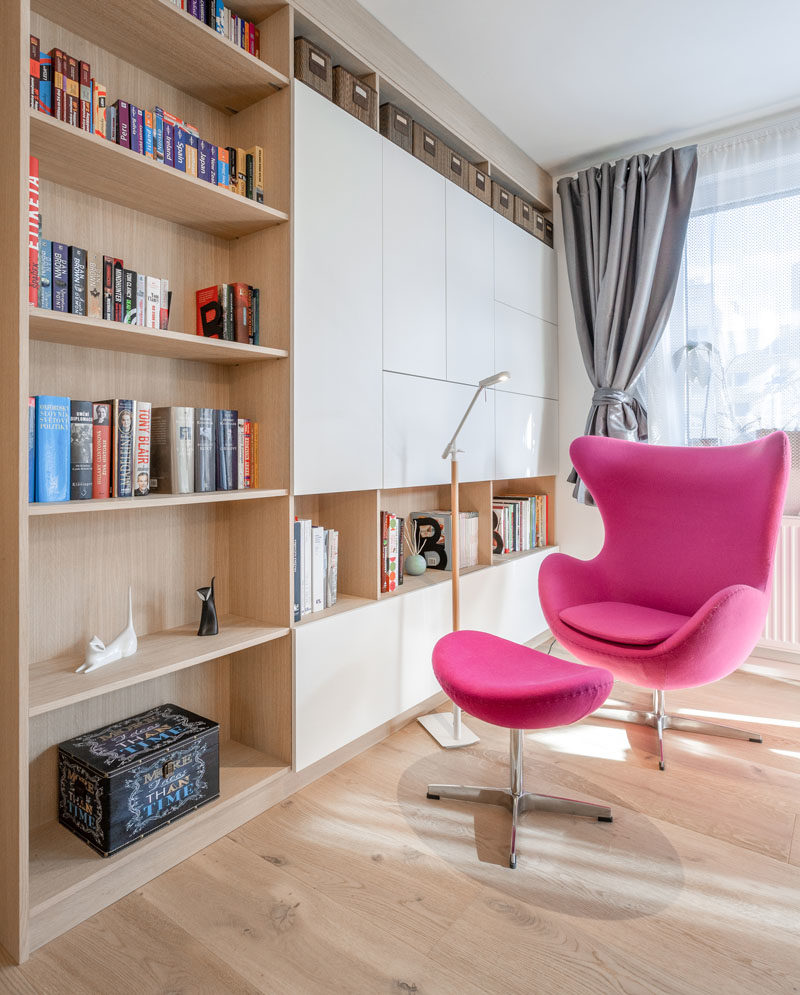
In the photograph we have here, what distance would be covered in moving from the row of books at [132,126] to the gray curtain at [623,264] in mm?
1928

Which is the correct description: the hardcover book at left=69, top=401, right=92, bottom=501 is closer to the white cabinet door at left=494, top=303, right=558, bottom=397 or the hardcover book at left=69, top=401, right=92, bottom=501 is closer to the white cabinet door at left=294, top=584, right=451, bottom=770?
the white cabinet door at left=294, top=584, right=451, bottom=770

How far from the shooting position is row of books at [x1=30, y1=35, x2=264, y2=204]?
146 cm

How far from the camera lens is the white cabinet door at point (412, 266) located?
2.26 meters

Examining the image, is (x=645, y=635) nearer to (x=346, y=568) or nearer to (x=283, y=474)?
(x=346, y=568)

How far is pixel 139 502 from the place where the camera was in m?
1.55

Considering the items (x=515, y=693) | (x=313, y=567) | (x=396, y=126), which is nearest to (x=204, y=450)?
(x=313, y=567)

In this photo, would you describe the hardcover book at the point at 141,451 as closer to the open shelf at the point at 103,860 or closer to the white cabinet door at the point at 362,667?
the white cabinet door at the point at 362,667

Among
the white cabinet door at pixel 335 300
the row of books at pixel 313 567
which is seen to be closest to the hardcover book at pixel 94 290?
the white cabinet door at pixel 335 300

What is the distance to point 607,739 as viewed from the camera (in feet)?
7.57

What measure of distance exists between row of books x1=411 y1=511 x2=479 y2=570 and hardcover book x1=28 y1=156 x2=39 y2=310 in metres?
1.79

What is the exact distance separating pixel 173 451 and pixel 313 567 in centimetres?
59

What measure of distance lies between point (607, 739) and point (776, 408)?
5.55 feet

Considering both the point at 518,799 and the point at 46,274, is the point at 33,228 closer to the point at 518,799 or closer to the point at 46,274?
the point at 46,274

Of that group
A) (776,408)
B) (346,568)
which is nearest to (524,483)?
(776,408)
